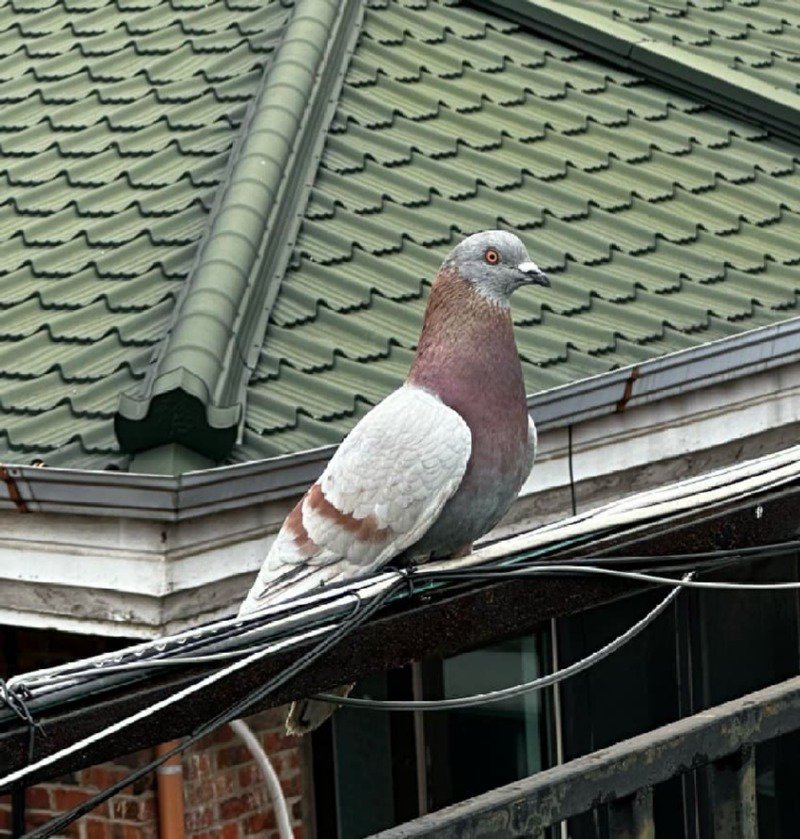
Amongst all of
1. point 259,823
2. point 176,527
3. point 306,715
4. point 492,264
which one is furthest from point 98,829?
point 492,264

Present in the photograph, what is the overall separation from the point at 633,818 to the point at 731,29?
6367 millimetres

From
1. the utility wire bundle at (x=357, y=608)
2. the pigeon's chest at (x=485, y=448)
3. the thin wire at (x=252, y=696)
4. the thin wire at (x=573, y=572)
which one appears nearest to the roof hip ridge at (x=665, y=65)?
the pigeon's chest at (x=485, y=448)

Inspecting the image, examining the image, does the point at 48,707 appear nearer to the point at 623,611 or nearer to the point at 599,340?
the point at 599,340

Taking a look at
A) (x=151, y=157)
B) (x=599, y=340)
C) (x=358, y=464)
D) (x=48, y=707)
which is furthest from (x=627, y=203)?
(x=48, y=707)

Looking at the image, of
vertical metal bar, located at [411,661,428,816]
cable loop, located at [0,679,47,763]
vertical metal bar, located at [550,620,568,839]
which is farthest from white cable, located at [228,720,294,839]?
cable loop, located at [0,679,47,763]

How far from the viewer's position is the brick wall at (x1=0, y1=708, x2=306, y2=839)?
5.79 meters

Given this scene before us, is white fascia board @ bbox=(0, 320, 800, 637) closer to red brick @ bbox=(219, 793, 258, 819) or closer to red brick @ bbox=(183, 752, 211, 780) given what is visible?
red brick @ bbox=(183, 752, 211, 780)

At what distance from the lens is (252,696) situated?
9.77 feet

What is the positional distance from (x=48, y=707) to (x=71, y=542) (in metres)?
2.24

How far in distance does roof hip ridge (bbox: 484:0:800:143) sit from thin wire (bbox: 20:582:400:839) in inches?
196

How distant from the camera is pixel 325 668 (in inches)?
124

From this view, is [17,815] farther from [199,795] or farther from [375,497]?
[375,497]

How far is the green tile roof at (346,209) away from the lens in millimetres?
5410

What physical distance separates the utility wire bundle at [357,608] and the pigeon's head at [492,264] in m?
0.82
